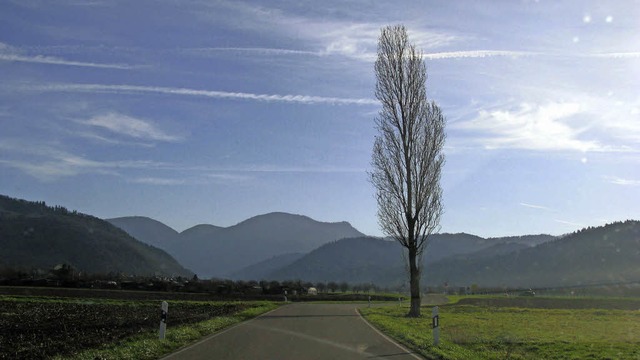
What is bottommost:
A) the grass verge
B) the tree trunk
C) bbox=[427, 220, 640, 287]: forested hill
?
the grass verge

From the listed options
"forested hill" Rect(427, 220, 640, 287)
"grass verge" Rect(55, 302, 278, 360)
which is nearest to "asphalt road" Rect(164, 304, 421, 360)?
"grass verge" Rect(55, 302, 278, 360)

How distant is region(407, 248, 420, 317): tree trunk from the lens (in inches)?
1284

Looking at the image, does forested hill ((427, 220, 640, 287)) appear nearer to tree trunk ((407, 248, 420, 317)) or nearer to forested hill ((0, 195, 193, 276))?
forested hill ((0, 195, 193, 276))

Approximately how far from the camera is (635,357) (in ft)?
51.2

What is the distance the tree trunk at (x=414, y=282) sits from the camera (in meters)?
32.6

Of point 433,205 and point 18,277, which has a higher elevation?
point 433,205

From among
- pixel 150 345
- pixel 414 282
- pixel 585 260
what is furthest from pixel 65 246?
pixel 150 345

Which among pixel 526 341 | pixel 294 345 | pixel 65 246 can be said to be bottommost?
pixel 526 341

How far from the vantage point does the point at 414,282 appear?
33.3m

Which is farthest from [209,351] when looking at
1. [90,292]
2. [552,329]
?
[90,292]

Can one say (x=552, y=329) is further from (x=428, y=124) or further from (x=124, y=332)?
A: (x=124, y=332)

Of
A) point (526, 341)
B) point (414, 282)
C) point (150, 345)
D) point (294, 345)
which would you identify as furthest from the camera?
point (414, 282)

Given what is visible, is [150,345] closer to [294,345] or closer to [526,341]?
[294,345]

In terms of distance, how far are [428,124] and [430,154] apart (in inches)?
72.6
